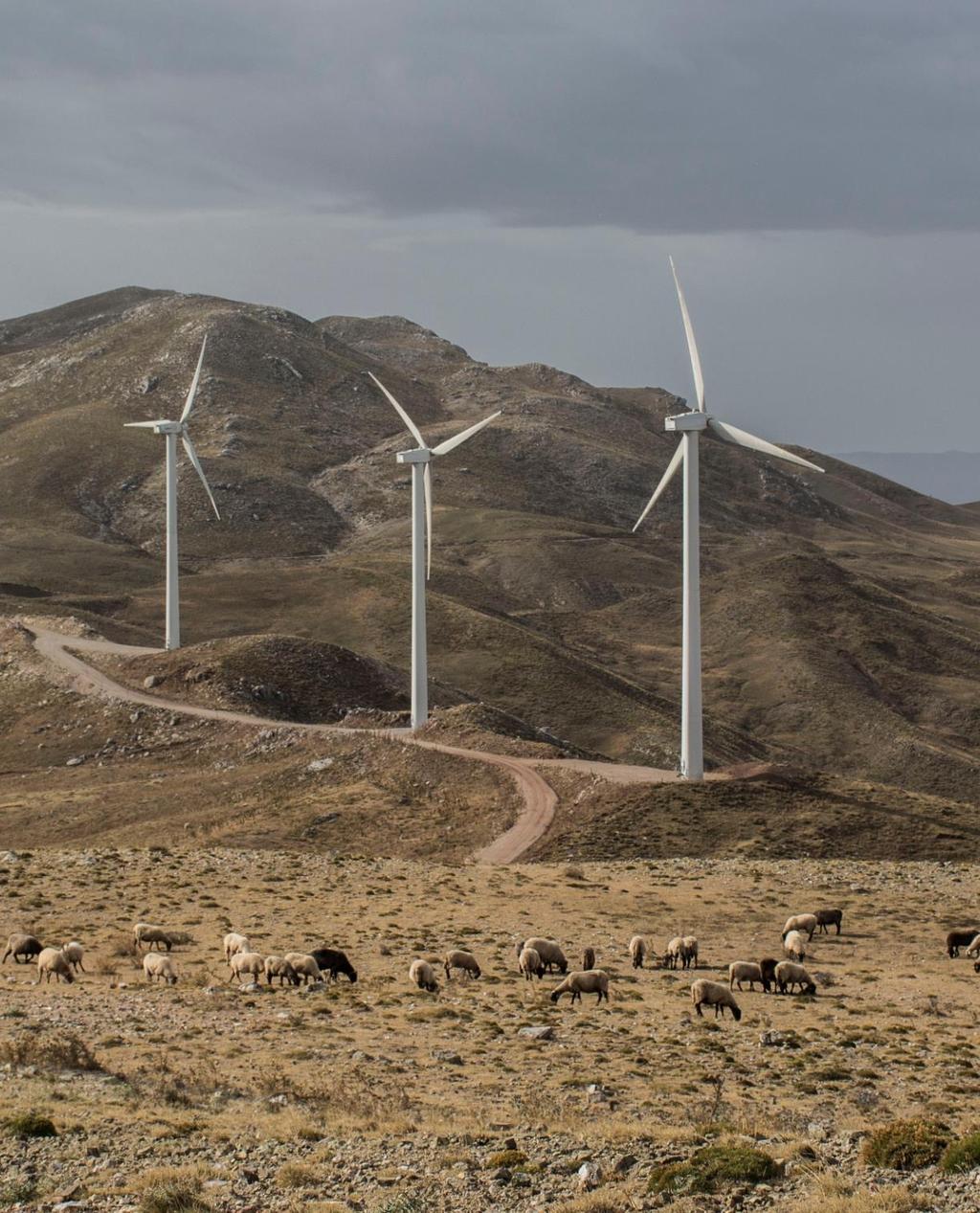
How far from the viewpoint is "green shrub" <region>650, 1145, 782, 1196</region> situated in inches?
866

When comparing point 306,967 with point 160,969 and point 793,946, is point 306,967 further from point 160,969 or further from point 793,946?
point 793,946

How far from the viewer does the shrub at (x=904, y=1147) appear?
22781 mm

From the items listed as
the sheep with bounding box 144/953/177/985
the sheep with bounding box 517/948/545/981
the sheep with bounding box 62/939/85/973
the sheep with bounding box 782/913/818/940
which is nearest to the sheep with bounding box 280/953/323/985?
the sheep with bounding box 144/953/177/985

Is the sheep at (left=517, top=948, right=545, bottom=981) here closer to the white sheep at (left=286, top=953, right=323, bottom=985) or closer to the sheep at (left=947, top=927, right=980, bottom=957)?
the white sheep at (left=286, top=953, right=323, bottom=985)

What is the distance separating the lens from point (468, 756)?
84.4 meters

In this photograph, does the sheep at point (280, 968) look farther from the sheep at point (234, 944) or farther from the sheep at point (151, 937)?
the sheep at point (151, 937)

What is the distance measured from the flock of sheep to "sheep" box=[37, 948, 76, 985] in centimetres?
3

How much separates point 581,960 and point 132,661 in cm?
8003

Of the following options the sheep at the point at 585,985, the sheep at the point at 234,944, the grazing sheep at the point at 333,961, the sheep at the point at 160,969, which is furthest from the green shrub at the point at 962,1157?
the sheep at the point at 234,944

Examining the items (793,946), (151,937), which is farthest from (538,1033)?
(151,937)

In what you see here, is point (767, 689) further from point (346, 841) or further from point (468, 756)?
point (346, 841)

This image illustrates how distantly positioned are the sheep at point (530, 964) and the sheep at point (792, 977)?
655cm

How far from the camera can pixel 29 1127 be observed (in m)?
24.9

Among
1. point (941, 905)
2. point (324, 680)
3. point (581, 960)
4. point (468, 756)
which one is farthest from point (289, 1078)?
point (324, 680)
